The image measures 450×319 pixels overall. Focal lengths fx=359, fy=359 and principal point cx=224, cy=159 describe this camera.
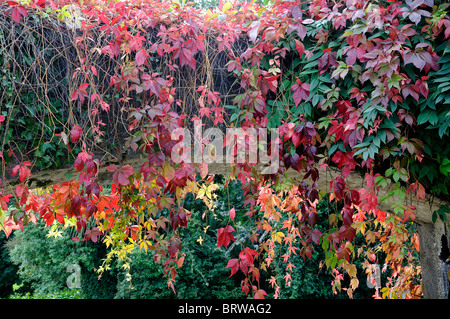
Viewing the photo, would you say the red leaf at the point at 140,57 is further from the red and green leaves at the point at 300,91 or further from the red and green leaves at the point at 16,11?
the red and green leaves at the point at 300,91

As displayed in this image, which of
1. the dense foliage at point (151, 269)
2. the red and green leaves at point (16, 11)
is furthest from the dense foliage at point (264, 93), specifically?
the dense foliage at point (151, 269)

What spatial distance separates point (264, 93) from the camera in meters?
1.61

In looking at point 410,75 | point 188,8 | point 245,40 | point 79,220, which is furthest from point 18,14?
point 410,75

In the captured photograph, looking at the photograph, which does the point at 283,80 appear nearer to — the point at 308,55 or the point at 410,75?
the point at 308,55

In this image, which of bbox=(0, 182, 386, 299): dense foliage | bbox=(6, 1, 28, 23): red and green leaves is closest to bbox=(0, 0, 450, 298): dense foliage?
bbox=(6, 1, 28, 23): red and green leaves

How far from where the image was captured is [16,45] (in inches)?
59.5

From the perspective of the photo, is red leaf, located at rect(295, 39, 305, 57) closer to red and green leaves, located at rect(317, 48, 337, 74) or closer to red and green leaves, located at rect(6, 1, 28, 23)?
red and green leaves, located at rect(317, 48, 337, 74)

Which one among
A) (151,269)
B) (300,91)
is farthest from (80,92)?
(151,269)

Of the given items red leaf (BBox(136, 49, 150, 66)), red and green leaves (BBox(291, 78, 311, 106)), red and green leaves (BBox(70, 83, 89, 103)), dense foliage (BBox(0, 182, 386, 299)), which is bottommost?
dense foliage (BBox(0, 182, 386, 299))

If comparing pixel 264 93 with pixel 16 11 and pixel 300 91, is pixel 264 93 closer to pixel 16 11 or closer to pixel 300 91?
pixel 300 91

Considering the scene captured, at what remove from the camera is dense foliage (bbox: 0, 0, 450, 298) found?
141 cm

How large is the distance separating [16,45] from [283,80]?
1.18 m

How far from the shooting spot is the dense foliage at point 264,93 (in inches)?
55.6

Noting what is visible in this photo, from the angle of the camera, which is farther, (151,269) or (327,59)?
(151,269)
